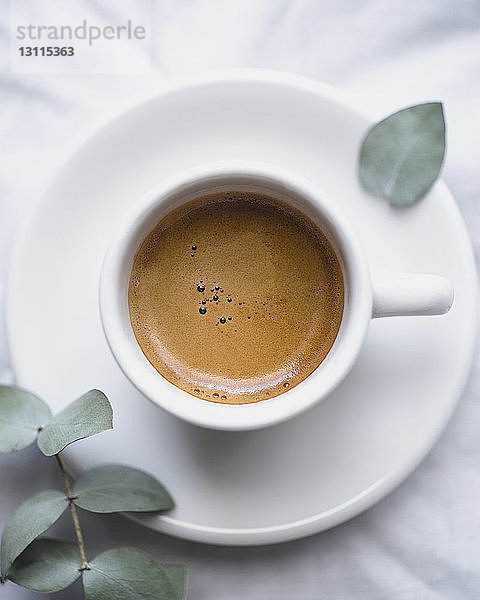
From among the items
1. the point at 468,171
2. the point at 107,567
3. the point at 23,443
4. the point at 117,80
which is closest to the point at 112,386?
the point at 23,443

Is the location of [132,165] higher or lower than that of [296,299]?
higher

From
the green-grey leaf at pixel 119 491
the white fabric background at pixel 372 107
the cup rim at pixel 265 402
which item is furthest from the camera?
the white fabric background at pixel 372 107

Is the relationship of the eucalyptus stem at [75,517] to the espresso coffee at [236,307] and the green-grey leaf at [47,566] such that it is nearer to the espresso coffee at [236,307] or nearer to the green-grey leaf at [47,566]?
the green-grey leaf at [47,566]

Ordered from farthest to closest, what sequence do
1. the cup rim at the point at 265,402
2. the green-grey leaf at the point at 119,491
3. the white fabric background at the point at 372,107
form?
the white fabric background at the point at 372,107 < the green-grey leaf at the point at 119,491 < the cup rim at the point at 265,402

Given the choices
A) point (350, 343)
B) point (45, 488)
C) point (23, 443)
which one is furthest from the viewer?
point (45, 488)

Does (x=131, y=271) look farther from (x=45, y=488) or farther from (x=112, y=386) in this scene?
(x=45, y=488)

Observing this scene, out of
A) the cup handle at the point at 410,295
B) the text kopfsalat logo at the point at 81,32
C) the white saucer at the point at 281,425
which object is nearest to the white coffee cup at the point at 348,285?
the cup handle at the point at 410,295
